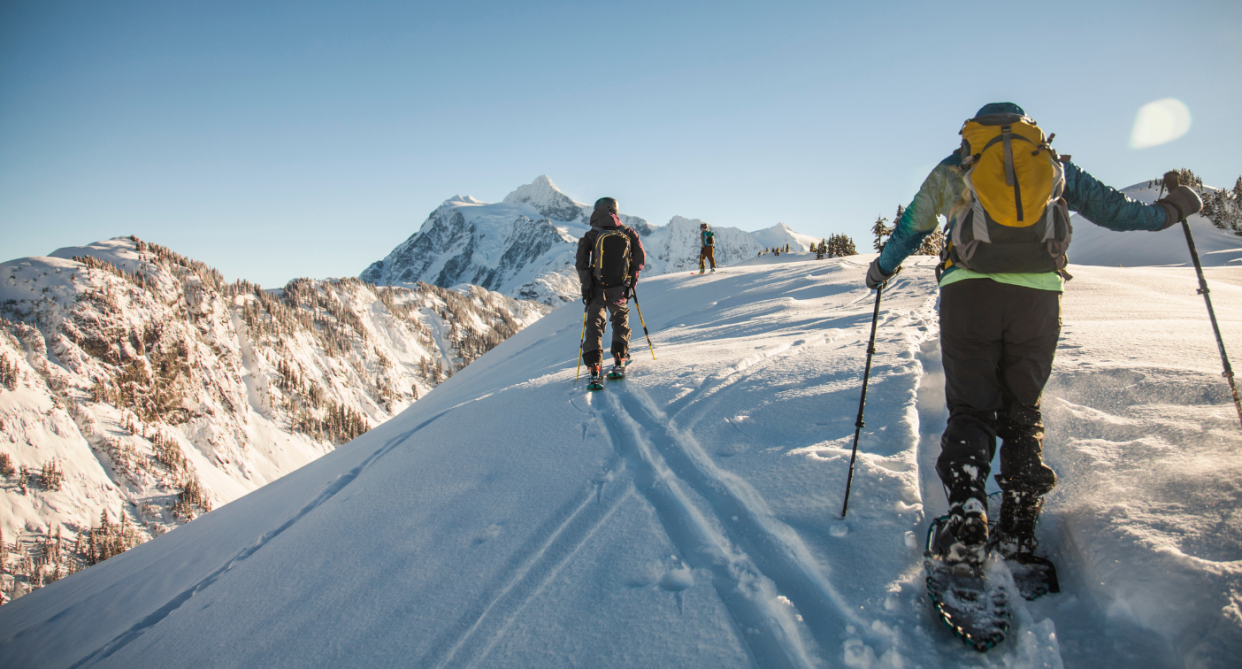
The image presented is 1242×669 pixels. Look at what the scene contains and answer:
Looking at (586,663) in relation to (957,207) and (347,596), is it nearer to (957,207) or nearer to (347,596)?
(347,596)

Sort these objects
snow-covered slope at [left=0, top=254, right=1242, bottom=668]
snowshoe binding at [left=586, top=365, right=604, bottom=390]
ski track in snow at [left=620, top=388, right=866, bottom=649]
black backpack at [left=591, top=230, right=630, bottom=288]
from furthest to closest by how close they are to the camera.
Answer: black backpack at [left=591, top=230, right=630, bottom=288] < snowshoe binding at [left=586, top=365, right=604, bottom=390] < ski track in snow at [left=620, top=388, right=866, bottom=649] < snow-covered slope at [left=0, top=254, right=1242, bottom=668]

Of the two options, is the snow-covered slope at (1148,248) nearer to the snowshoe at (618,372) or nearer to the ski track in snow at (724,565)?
the snowshoe at (618,372)

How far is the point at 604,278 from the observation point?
623 cm

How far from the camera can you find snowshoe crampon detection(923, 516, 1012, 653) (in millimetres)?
1882

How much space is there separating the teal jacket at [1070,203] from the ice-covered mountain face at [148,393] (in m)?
102

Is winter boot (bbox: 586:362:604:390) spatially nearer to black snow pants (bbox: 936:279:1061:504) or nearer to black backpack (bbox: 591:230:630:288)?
black backpack (bbox: 591:230:630:288)

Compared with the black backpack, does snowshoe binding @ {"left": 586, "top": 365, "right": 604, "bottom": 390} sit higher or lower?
lower

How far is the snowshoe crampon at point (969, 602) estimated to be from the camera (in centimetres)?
188

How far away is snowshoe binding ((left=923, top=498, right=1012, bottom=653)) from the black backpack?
4561 mm

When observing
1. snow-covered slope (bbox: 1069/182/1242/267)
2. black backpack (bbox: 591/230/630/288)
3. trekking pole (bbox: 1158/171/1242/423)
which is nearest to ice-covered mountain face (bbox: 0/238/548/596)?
black backpack (bbox: 591/230/630/288)

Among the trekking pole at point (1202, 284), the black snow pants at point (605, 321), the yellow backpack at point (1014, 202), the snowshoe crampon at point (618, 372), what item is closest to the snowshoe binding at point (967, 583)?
the yellow backpack at point (1014, 202)

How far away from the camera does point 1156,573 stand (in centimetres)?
190

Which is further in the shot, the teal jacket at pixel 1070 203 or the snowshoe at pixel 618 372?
the snowshoe at pixel 618 372

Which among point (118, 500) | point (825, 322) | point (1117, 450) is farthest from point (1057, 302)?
point (118, 500)
